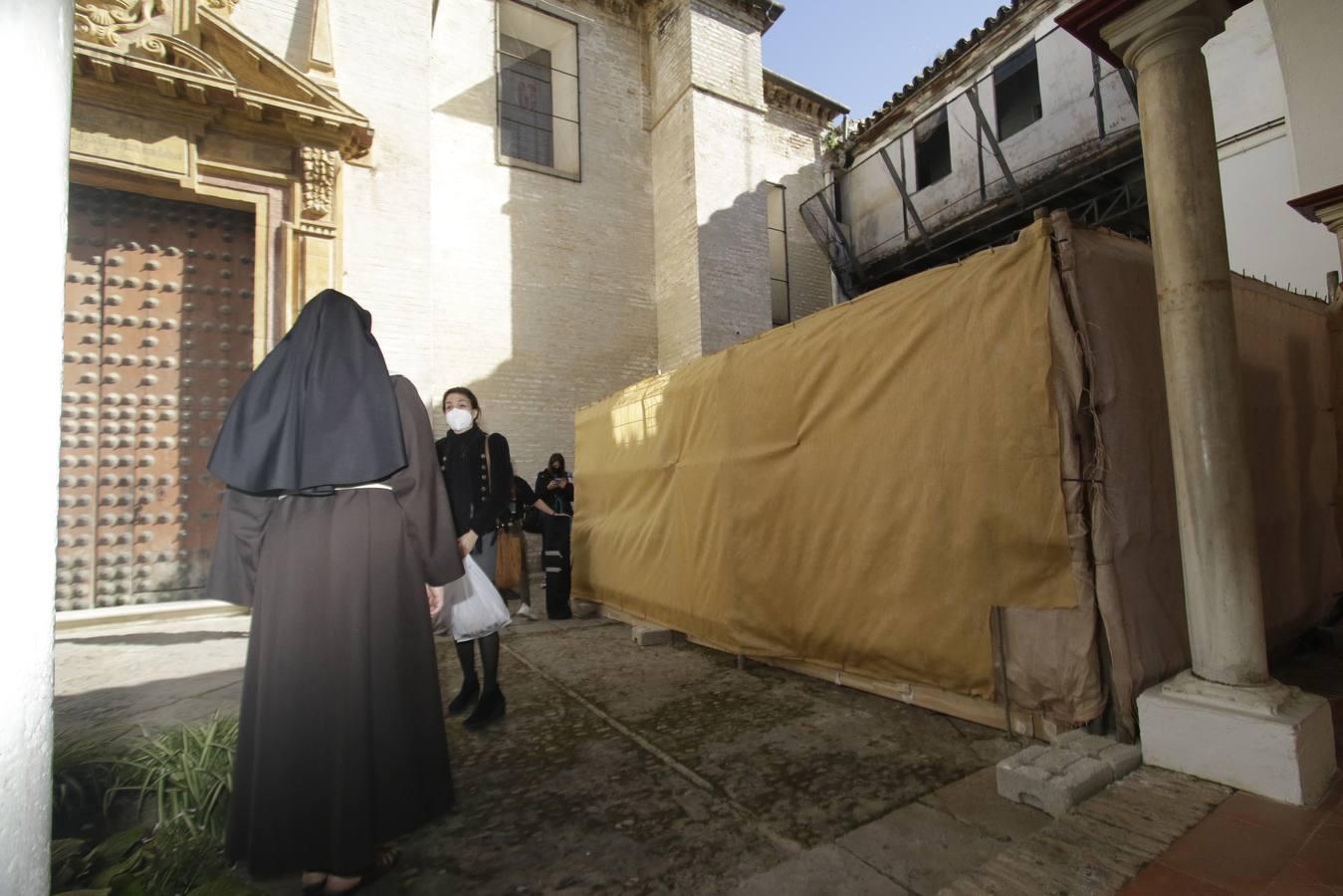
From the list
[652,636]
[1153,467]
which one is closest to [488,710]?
[652,636]

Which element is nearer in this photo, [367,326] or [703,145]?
[367,326]

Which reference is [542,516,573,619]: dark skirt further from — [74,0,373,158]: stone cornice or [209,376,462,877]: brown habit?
[74,0,373,158]: stone cornice

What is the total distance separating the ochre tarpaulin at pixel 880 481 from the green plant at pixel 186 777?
2.71 m

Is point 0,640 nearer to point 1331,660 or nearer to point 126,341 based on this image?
point 1331,660

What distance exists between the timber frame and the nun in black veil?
6278mm

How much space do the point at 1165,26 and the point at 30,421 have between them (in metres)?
3.90

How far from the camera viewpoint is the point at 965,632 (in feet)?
9.94

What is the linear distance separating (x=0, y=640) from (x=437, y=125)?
1097cm

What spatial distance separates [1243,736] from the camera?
93.0 inches

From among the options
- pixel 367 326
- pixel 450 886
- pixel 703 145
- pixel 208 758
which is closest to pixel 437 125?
pixel 703 145

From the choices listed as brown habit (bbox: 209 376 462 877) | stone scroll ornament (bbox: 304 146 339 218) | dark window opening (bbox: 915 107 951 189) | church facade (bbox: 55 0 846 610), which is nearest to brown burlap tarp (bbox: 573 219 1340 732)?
brown habit (bbox: 209 376 462 877)

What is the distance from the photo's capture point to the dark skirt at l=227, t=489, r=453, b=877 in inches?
80.4

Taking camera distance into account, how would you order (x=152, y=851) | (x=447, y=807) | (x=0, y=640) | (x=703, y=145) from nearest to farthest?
1. (x=0, y=640)
2. (x=152, y=851)
3. (x=447, y=807)
4. (x=703, y=145)

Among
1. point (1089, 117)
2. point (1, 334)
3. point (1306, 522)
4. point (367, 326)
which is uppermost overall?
point (1089, 117)
